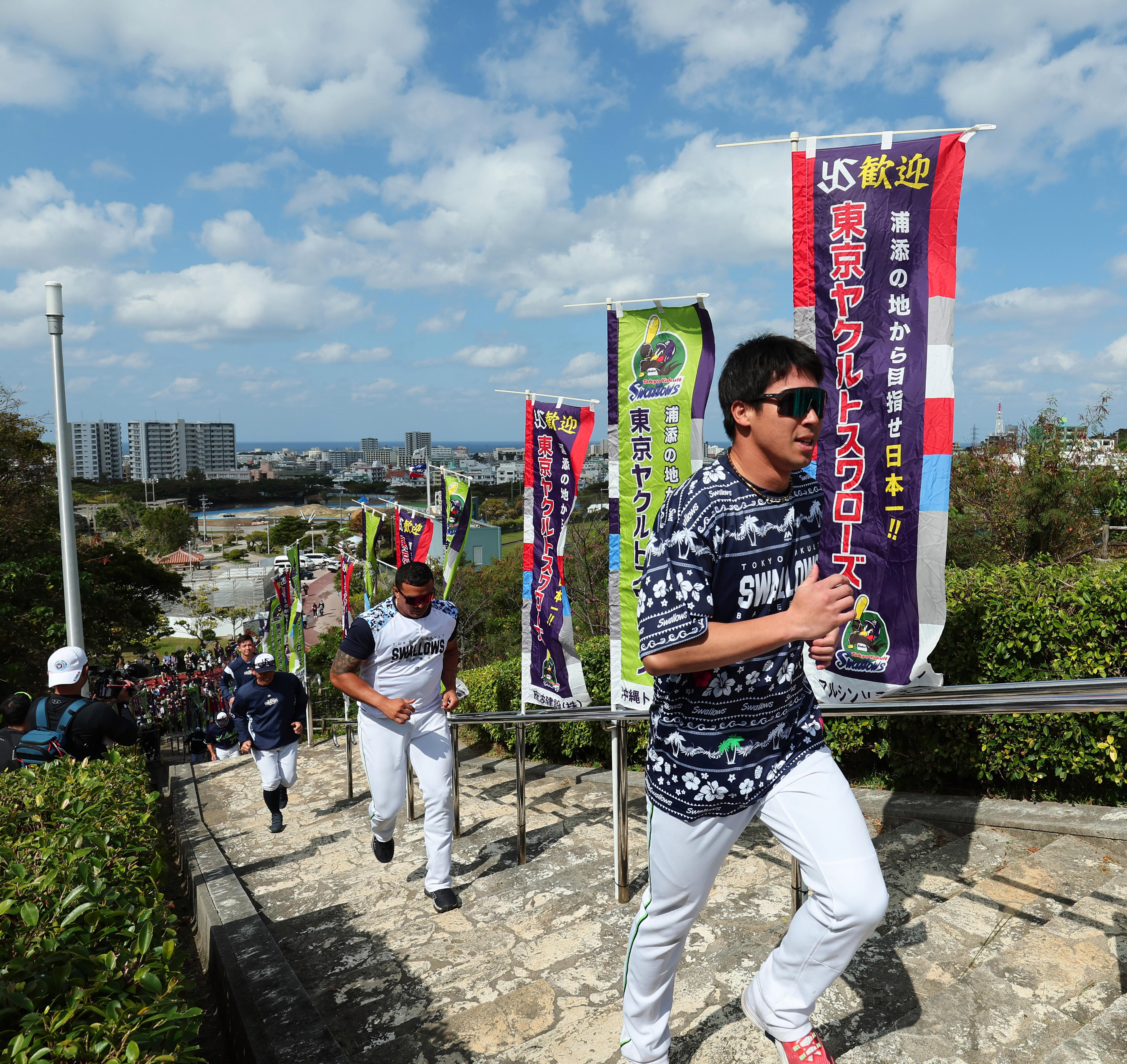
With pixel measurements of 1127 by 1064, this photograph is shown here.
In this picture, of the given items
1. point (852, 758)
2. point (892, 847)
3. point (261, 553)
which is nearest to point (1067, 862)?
point (892, 847)

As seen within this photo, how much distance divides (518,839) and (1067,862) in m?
2.85

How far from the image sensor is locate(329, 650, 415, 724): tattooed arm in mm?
4340

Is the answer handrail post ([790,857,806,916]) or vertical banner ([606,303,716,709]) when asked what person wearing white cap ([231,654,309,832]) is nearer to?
vertical banner ([606,303,716,709])

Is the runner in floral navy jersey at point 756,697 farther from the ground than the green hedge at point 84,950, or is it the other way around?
the runner in floral navy jersey at point 756,697

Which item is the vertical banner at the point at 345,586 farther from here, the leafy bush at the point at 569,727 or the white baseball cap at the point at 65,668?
the white baseball cap at the point at 65,668

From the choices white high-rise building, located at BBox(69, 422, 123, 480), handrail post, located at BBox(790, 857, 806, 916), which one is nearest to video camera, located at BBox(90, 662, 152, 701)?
handrail post, located at BBox(790, 857, 806, 916)

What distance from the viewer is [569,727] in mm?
7500

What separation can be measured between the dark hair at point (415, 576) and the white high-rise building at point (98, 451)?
627 feet

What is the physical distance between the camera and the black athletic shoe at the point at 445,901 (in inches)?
162

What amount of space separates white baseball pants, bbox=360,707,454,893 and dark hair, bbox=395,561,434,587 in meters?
0.74

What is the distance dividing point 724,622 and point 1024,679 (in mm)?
3131

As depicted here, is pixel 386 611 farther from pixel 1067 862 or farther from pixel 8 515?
pixel 8 515

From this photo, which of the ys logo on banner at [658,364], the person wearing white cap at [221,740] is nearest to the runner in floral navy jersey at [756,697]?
the ys logo on banner at [658,364]

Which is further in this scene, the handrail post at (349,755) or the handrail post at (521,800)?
the handrail post at (349,755)
